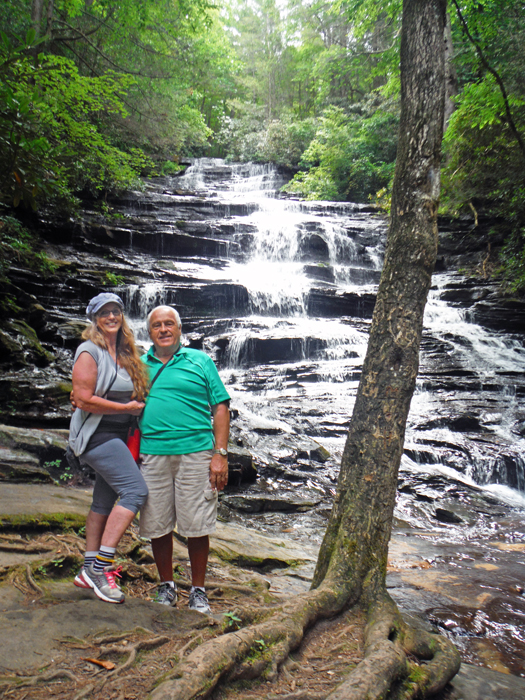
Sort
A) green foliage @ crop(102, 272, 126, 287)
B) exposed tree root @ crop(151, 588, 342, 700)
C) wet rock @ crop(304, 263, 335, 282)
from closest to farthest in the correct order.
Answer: exposed tree root @ crop(151, 588, 342, 700) < green foliage @ crop(102, 272, 126, 287) < wet rock @ crop(304, 263, 335, 282)

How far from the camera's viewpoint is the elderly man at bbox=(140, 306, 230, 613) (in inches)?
109

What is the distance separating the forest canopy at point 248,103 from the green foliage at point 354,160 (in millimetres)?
72

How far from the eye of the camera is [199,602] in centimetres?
271

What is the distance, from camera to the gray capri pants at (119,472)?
8.66 ft

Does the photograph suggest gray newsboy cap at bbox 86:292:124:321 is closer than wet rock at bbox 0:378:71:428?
Yes

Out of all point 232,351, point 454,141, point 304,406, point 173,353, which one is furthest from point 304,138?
point 173,353

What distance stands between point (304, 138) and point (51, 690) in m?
29.7

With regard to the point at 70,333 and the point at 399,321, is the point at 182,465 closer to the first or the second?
the point at 399,321

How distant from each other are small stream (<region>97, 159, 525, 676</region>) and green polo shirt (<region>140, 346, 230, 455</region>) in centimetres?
232

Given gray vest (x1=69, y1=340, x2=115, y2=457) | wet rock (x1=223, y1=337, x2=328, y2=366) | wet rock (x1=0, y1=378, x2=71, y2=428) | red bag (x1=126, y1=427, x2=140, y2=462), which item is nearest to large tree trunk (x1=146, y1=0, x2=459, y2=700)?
red bag (x1=126, y1=427, x2=140, y2=462)

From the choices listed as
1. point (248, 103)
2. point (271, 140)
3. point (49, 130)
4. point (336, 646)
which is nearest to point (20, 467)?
point (336, 646)

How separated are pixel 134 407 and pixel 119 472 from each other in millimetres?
390

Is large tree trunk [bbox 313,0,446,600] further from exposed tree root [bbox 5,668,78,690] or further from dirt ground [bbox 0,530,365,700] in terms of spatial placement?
exposed tree root [bbox 5,668,78,690]

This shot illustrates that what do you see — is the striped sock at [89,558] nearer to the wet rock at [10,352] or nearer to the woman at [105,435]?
the woman at [105,435]
